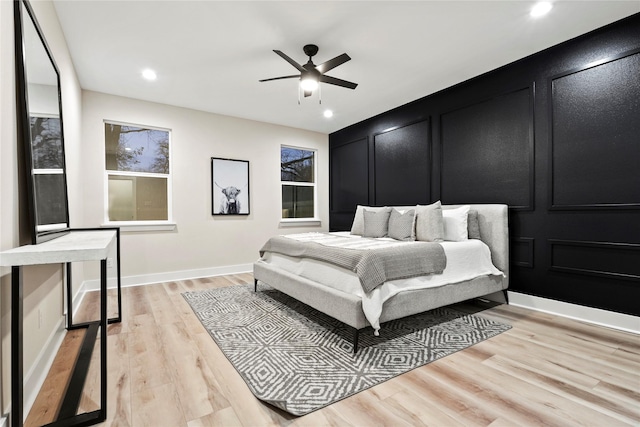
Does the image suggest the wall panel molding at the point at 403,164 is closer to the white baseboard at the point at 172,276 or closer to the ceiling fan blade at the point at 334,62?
the ceiling fan blade at the point at 334,62

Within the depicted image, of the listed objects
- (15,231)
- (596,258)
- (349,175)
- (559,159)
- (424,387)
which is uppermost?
(349,175)

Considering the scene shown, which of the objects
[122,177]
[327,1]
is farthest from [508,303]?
[122,177]

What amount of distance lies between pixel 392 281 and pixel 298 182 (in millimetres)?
3889

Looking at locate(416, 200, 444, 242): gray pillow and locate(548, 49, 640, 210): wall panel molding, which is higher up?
locate(548, 49, 640, 210): wall panel molding

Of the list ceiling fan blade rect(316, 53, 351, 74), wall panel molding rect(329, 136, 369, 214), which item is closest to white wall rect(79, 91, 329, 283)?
wall panel molding rect(329, 136, 369, 214)

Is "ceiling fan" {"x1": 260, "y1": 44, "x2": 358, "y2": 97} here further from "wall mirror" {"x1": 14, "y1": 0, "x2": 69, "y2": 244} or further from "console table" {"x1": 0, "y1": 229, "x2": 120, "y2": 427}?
"console table" {"x1": 0, "y1": 229, "x2": 120, "y2": 427}

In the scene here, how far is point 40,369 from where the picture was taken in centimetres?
183

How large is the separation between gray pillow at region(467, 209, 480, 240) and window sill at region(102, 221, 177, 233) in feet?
13.3

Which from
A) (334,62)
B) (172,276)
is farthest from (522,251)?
(172,276)

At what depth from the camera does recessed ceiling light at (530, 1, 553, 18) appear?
2.39 m

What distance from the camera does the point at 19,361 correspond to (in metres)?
1.31

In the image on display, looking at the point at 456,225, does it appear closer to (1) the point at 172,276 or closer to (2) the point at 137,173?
(1) the point at 172,276

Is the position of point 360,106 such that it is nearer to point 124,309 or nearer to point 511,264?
point 511,264

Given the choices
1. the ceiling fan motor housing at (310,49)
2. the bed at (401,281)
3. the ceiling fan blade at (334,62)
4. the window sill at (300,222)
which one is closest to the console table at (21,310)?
the bed at (401,281)
